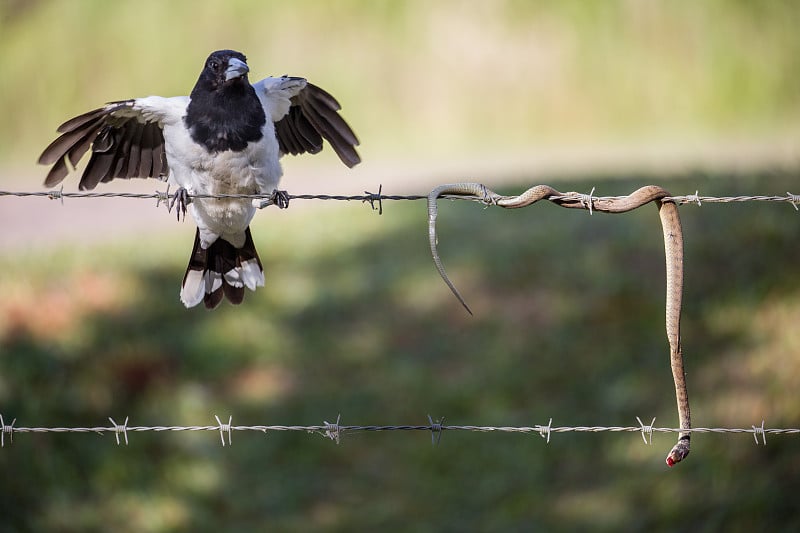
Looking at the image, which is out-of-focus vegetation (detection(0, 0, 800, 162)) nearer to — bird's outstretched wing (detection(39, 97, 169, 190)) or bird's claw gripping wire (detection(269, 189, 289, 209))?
bird's outstretched wing (detection(39, 97, 169, 190))

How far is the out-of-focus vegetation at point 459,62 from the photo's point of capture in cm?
1327

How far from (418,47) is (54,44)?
4.72m

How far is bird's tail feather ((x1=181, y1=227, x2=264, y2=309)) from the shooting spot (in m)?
4.62

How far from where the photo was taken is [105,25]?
13641 mm

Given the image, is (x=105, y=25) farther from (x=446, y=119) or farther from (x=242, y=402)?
(x=242, y=402)

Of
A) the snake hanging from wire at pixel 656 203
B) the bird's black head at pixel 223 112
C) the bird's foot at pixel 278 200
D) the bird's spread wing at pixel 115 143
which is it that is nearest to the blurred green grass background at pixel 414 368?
the bird's spread wing at pixel 115 143

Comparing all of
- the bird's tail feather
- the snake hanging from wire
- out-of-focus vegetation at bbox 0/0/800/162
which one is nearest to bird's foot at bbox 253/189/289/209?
the bird's tail feather

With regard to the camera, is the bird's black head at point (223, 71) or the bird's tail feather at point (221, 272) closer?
the bird's black head at point (223, 71)

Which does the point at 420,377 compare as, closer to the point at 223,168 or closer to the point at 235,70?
the point at 223,168

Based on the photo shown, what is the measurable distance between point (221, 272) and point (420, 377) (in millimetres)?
2633

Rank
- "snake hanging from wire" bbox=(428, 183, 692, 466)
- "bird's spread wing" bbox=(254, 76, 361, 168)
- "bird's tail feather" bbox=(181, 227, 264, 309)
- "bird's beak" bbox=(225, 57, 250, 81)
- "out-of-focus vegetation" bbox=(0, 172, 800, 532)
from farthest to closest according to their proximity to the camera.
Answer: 1. "out-of-focus vegetation" bbox=(0, 172, 800, 532)
2. "bird's tail feather" bbox=(181, 227, 264, 309)
3. "bird's spread wing" bbox=(254, 76, 361, 168)
4. "bird's beak" bbox=(225, 57, 250, 81)
5. "snake hanging from wire" bbox=(428, 183, 692, 466)

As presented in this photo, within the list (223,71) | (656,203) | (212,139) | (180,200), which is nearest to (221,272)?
(180,200)

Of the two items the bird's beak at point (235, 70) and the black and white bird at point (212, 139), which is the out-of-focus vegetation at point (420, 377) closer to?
the black and white bird at point (212, 139)

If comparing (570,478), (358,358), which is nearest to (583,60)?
(358,358)
